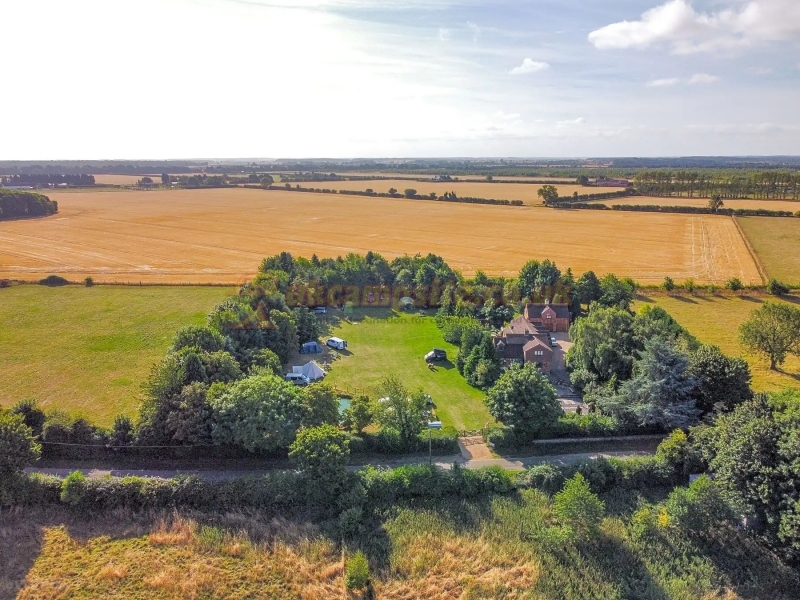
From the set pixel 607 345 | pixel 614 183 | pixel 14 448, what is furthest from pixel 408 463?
pixel 614 183

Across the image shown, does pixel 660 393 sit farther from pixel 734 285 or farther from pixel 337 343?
pixel 734 285

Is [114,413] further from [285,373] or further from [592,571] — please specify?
[592,571]

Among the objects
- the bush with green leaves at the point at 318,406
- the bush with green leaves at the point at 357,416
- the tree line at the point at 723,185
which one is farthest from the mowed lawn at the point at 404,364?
the tree line at the point at 723,185

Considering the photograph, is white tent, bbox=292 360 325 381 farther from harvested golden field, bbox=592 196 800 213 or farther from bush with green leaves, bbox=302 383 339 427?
harvested golden field, bbox=592 196 800 213

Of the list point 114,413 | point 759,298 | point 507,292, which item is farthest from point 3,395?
point 759,298

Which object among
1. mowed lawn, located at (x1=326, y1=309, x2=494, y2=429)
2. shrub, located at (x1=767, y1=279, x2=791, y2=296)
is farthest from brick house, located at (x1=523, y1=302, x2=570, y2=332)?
shrub, located at (x1=767, y1=279, x2=791, y2=296)

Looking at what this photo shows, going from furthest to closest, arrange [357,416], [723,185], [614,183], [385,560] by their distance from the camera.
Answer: [614,183] < [723,185] < [357,416] < [385,560]

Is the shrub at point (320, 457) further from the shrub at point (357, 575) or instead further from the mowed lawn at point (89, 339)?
the mowed lawn at point (89, 339)
